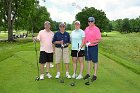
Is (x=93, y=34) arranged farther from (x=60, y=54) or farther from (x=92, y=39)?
(x=60, y=54)

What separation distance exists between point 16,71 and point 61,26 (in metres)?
2.55

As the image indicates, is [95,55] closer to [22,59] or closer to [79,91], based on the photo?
[79,91]

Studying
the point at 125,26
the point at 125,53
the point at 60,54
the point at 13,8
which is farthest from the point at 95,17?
the point at 60,54

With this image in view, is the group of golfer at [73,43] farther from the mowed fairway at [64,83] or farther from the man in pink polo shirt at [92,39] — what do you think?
the mowed fairway at [64,83]

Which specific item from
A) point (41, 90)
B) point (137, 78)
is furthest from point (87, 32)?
point (41, 90)

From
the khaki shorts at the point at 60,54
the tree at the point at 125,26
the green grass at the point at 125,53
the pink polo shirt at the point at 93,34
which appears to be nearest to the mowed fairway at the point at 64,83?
the khaki shorts at the point at 60,54

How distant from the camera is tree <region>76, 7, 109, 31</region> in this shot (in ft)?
391

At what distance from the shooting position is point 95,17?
393 feet

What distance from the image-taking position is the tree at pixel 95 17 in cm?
11931

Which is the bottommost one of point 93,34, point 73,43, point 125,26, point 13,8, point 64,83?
point 64,83

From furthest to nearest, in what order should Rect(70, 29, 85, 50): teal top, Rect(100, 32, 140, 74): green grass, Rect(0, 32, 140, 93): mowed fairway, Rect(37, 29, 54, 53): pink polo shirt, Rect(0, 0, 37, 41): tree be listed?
Rect(0, 0, 37, 41): tree → Rect(100, 32, 140, 74): green grass → Rect(37, 29, 54, 53): pink polo shirt → Rect(70, 29, 85, 50): teal top → Rect(0, 32, 140, 93): mowed fairway

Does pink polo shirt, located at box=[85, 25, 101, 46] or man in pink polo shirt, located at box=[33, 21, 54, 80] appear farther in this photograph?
man in pink polo shirt, located at box=[33, 21, 54, 80]

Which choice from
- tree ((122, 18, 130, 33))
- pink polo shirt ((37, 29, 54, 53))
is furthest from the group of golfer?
tree ((122, 18, 130, 33))

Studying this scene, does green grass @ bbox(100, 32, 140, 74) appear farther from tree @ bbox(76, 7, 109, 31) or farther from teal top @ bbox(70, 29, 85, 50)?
tree @ bbox(76, 7, 109, 31)
